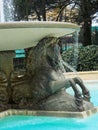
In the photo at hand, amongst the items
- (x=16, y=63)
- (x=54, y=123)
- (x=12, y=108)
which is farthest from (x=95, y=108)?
(x=16, y=63)

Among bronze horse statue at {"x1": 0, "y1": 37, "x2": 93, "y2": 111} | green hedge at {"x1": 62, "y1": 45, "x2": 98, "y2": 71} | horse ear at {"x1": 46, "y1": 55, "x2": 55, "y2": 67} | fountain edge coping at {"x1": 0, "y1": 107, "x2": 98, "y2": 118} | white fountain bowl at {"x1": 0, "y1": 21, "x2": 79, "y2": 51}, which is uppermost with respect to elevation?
white fountain bowl at {"x1": 0, "y1": 21, "x2": 79, "y2": 51}

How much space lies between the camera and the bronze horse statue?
18.6 ft

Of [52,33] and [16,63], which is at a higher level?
[52,33]

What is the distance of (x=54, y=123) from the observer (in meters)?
5.10

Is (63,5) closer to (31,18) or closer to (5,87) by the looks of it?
(31,18)

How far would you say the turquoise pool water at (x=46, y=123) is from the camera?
4836 mm

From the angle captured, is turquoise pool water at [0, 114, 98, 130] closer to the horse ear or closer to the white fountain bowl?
the horse ear

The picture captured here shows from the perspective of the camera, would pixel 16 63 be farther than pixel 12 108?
Yes

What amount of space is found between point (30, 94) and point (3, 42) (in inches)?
32.3

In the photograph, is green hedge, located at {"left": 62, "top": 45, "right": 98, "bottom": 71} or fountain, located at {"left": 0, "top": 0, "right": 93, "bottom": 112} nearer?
fountain, located at {"left": 0, "top": 0, "right": 93, "bottom": 112}

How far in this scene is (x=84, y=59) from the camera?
498 inches

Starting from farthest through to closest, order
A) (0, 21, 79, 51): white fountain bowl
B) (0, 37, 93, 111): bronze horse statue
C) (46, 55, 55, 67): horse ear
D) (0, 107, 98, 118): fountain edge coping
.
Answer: (46, 55, 55, 67): horse ear < (0, 37, 93, 111): bronze horse statue < (0, 107, 98, 118): fountain edge coping < (0, 21, 79, 51): white fountain bowl

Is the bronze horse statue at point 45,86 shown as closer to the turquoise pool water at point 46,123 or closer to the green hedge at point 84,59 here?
the turquoise pool water at point 46,123

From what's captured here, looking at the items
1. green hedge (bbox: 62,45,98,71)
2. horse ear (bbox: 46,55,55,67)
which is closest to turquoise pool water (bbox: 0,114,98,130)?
horse ear (bbox: 46,55,55,67)
